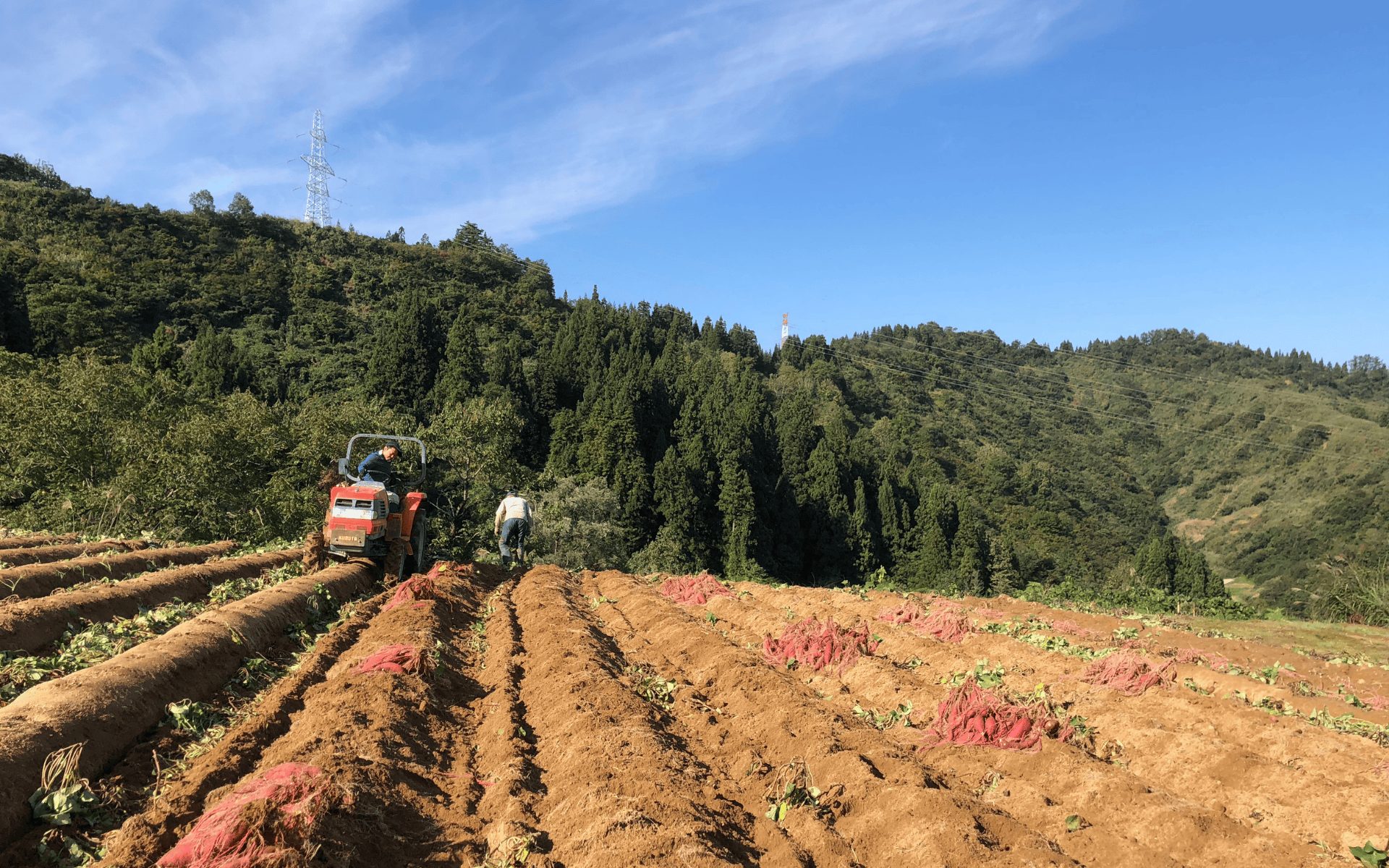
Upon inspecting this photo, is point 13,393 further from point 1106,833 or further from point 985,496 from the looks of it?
point 985,496

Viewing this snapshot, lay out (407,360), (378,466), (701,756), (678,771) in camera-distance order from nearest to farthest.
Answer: (678,771) → (701,756) → (378,466) → (407,360)

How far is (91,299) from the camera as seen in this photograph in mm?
62031

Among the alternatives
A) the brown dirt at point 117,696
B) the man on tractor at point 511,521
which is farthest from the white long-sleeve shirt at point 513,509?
the brown dirt at point 117,696

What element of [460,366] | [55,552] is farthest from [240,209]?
[55,552]

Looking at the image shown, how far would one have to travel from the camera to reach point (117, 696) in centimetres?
647

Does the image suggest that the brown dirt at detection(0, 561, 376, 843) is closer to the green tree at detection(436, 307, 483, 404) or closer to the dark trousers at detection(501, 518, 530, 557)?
the dark trousers at detection(501, 518, 530, 557)

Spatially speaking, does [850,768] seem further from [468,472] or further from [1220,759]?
[468,472]

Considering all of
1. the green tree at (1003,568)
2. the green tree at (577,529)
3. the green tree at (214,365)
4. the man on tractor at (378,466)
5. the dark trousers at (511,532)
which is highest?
the green tree at (214,365)

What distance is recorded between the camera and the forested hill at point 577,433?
29156 mm

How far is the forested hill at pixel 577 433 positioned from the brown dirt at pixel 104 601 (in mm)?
11639

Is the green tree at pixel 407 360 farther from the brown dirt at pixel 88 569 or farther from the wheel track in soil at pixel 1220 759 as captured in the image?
the wheel track in soil at pixel 1220 759

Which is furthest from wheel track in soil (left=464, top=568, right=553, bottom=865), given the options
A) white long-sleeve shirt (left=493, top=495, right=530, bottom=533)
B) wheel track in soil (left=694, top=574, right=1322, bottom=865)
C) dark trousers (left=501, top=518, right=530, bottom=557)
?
dark trousers (left=501, top=518, right=530, bottom=557)

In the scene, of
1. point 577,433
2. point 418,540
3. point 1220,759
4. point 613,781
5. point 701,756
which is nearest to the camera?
point 613,781

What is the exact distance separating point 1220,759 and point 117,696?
865 centimetres
